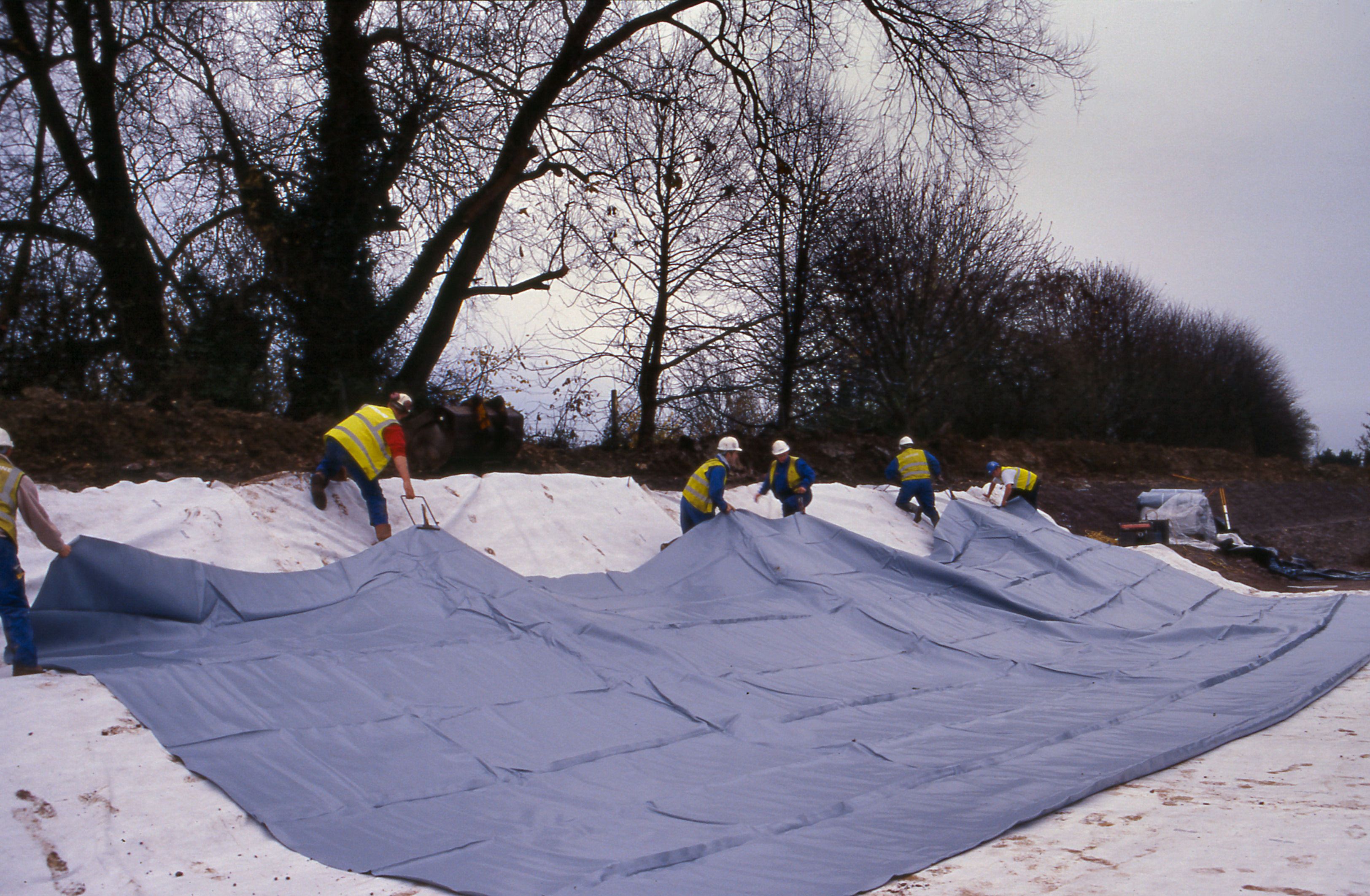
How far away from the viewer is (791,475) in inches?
358

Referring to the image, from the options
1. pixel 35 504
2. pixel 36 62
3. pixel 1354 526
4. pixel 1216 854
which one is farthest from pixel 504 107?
pixel 1354 526

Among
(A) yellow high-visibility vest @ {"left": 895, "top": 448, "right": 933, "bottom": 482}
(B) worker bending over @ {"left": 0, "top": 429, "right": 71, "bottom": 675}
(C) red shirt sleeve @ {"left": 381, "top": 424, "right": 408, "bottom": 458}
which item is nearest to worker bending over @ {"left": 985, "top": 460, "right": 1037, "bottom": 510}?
(A) yellow high-visibility vest @ {"left": 895, "top": 448, "right": 933, "bottom": 482}

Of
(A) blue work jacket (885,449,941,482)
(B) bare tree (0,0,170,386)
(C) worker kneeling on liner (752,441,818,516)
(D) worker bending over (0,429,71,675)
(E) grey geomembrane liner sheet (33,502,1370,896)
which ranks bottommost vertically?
(E) grey geomembrane liner sheet (33,502,1370,896)

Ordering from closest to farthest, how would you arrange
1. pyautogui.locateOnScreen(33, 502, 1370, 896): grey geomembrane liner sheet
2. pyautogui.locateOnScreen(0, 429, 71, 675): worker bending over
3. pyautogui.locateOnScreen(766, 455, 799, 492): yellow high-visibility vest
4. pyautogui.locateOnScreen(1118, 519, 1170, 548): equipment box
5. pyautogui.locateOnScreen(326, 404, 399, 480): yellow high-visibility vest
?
pyautogui.locateOnScreen(33, 502, 1370, 896): grey geomembrane liner sheet → pyautogui.locateOnScreen(0, 429, 71, 675): worker bending over → pyautogui.locateOnScreen(326, 404, 399, 480): yellow high-visibility vest → pyautogui.locateOnScreen(766, 455, 799, 492): yellow high-visibility vest → pyautogui.locateOnScreen(1118, 519, 1170, 548): equipment box

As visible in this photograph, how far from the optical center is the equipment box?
12797 mm

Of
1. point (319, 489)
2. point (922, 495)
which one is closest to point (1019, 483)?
point (922, 495)

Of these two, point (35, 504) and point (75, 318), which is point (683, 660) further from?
point (75, 318)

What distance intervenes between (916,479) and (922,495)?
18 centimetres

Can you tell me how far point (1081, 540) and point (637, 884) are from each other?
7.80 metres

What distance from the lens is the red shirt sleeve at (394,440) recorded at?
6.79 m

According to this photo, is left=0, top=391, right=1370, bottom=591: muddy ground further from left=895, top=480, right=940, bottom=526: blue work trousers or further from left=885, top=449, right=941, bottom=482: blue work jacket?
left=895, top=480, right=940, bottom=526: blue work trousers

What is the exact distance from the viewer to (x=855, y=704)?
4.93m

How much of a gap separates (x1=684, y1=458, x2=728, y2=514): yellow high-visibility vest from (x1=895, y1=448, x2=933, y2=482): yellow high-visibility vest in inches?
117

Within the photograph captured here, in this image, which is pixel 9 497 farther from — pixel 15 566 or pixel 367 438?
pixel 367 438
